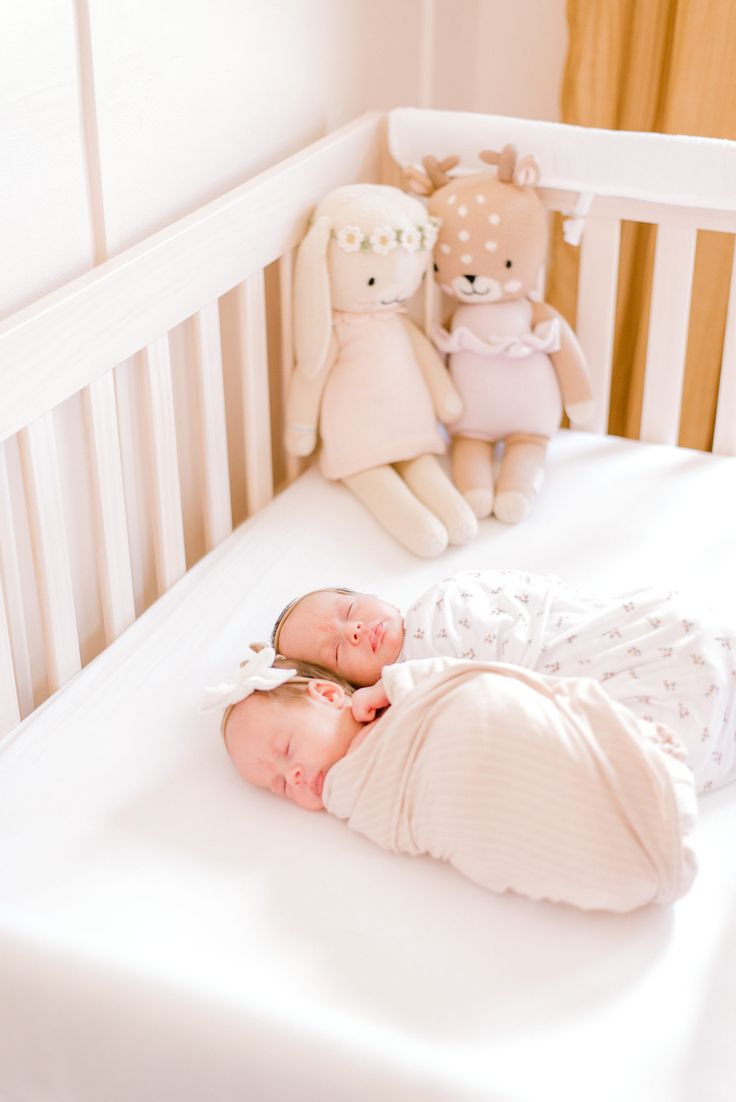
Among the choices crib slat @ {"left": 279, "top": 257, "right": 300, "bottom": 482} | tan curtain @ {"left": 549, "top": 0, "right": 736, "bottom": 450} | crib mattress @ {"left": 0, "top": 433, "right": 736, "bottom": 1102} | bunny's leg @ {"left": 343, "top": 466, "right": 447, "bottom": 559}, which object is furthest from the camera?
tan curtain @ {"left": 549, "top": 0, "right": 736, "bottom": 450}

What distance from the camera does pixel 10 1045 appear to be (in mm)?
1080

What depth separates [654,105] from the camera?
2.02m

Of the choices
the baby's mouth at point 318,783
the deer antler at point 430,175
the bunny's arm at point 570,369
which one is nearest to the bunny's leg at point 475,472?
the bunny's arm at point 570,369

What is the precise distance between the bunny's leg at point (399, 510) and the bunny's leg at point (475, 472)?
3.0 inches

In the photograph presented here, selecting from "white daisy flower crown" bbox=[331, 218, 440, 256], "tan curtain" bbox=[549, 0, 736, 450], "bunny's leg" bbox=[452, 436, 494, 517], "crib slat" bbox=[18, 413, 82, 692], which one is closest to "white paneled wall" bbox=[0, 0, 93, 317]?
"crib slat" bbox=[18, 413, 82, 692]

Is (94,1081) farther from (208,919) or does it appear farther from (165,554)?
(165,554)

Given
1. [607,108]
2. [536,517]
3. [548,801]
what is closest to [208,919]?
[548,801]

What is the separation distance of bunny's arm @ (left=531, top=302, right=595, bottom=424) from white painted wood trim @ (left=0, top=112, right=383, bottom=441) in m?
0.34

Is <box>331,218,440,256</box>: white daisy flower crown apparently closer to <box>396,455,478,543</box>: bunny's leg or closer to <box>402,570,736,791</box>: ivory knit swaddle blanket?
<box>396,455,478,543</box>: bunny's leg

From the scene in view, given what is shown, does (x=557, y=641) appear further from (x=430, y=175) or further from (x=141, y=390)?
(x=430, y=175)

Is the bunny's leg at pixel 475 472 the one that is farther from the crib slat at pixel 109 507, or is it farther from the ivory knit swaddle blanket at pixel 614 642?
the crib slat at pixel 109 507

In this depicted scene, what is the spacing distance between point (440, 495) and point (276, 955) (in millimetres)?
774

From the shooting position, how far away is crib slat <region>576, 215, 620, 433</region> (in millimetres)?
1773

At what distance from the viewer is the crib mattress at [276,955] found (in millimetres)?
943
